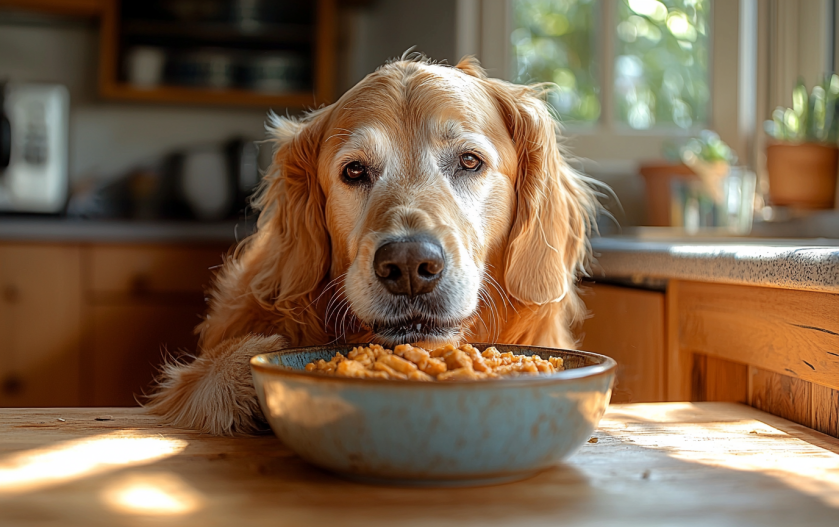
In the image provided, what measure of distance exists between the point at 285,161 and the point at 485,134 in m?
0.38

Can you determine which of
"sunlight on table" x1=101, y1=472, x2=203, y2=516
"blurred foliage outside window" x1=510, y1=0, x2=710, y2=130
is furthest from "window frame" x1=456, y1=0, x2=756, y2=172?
"sunlight on table" x1=101, y1=472, x2=203, y2=516

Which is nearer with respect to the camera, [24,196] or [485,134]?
[485,134]

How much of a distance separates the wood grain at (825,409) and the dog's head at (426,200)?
1.51ft

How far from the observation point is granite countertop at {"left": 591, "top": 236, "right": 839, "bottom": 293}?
909 mm

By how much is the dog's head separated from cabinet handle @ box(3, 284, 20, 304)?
216 centimetres

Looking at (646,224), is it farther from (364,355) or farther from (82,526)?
(82,526)

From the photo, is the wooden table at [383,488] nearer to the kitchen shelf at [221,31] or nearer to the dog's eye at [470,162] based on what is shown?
the dog's eye at [470,162]

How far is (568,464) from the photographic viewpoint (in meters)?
0.68

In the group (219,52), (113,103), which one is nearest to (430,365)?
(219,52)

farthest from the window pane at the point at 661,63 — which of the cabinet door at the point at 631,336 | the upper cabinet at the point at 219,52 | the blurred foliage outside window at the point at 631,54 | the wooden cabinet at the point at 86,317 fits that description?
the wooden cabinet at the point at 86,317

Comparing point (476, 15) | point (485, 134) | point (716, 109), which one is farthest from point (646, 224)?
point (485, 134)

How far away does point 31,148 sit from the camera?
3.38m

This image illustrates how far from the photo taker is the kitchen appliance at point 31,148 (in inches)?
131

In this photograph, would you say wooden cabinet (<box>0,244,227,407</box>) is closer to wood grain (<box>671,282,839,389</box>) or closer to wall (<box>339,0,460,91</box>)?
wall (<box>339,0,460,91</box>)
